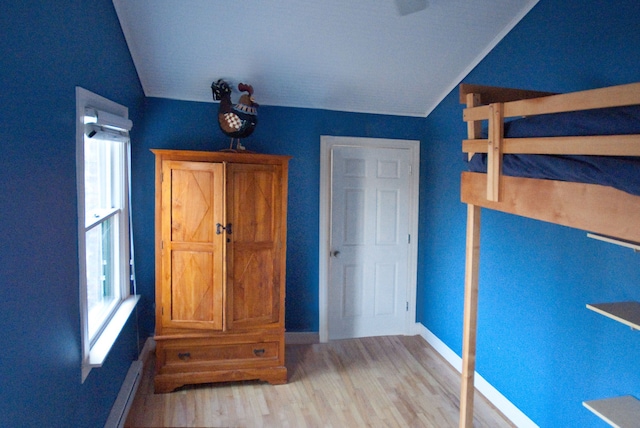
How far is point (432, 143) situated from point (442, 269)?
1.12 metres

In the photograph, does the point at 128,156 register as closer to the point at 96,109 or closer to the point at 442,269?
the point at 96,109

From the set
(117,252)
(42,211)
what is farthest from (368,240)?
(42,211)

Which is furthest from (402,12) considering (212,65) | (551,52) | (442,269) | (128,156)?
(442,269)

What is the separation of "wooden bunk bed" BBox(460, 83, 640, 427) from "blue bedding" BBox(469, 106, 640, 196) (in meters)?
0.02

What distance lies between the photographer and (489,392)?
304cm

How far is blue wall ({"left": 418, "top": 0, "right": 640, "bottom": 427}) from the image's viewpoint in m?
2.09

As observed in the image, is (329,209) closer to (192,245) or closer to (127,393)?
(192,245)

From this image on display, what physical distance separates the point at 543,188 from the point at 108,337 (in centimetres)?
230

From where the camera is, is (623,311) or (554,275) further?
(554,275)

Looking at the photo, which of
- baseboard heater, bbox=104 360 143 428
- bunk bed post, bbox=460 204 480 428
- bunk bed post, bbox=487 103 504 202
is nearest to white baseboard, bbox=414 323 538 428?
bunk bed post, bbox=460 204 480 428

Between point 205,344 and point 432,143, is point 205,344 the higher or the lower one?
the lower one

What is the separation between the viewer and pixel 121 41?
2.68 m

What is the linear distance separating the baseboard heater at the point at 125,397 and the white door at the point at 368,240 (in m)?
1.64

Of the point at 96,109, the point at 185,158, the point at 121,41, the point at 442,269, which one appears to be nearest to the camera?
the point at 96,109
